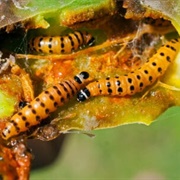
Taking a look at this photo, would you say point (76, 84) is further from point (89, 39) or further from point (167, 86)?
point (167, 86)

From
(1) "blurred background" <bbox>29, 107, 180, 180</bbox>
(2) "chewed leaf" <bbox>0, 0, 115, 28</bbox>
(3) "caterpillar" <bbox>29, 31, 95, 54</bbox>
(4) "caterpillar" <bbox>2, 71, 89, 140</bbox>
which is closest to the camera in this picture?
(2) "chewed leaf" <bbox>0, 0, 115, 28</bbox>

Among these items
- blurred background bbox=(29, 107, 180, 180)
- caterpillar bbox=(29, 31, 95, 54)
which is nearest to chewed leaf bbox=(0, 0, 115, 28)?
caterpillar bbox=(29, 31, 95, 54)

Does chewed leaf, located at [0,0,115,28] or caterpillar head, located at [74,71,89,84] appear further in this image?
caterpillar head, located at [74,71,89,84]

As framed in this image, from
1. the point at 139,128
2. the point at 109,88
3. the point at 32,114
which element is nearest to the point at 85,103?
the point at 109,88

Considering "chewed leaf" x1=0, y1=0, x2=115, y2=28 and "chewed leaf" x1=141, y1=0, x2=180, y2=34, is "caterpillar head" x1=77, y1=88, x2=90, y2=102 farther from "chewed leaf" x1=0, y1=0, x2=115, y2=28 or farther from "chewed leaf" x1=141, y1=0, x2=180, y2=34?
"chewed leaf" x1=141, y1=0, x2=180, y2=34

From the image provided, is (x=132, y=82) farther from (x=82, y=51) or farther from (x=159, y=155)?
(x=159, y=155)

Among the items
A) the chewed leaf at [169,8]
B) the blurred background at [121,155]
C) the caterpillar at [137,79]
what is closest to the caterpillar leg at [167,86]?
the caterpillar at [137,79]

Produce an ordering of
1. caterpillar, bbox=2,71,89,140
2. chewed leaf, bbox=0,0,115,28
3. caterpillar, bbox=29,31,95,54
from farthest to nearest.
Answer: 1. caterpillar, bbox=29,31,95,54
2. caterpillar, bbox=2,71,89,140
3. chewed leaf, bbox=0,0,115,28
